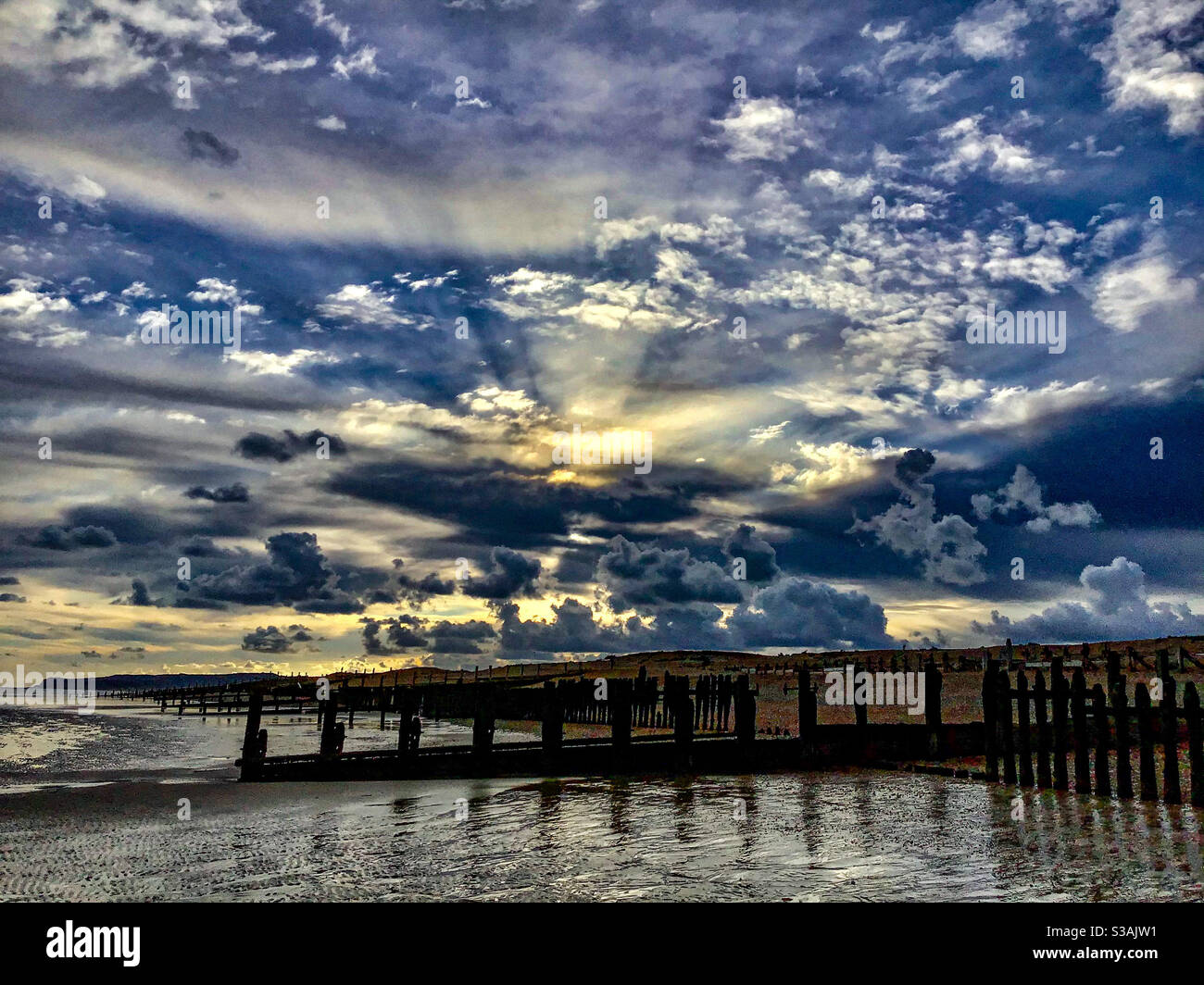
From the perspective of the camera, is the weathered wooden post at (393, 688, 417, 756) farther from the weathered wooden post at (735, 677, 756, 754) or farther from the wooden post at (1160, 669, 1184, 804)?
the wooden post at (1160, 669, 1184, 804)

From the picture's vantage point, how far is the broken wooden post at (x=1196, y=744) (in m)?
14.3

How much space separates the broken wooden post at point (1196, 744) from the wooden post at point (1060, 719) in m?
2.07

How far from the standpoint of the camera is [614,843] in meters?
12.8

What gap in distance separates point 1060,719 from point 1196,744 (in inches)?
99.9

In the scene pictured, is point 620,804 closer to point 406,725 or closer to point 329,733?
point 406,725

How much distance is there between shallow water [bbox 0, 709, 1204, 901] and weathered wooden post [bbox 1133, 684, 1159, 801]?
1.75 feet

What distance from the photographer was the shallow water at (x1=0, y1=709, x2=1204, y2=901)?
33.1 feet

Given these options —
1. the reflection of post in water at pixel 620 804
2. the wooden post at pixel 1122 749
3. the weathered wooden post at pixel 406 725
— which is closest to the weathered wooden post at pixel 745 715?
the reflection of post in water at pixel 620 804

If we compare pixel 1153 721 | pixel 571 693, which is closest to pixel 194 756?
pixel 571 693

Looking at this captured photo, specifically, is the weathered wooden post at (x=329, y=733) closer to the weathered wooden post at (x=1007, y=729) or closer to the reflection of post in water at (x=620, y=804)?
the reflection of post in water at (x=620, y=804)

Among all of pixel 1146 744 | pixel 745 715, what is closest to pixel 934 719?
pixel 745 715

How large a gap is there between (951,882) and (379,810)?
11.1 m
